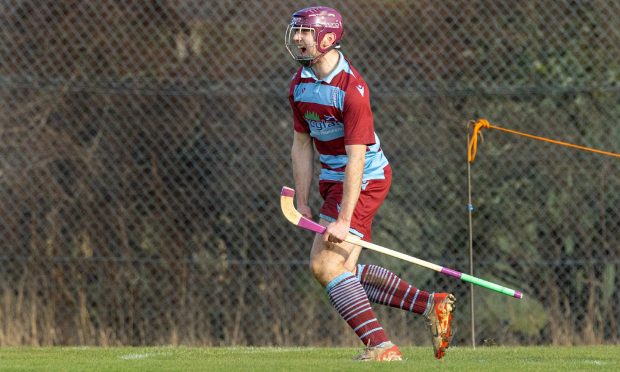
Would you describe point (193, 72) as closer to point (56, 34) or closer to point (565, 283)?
point (56, 34)

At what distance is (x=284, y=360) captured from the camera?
6.72m

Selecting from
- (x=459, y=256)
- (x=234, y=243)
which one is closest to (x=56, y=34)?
(x=234, y=243)

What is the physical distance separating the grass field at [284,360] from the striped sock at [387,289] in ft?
1.00

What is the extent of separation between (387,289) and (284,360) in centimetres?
72

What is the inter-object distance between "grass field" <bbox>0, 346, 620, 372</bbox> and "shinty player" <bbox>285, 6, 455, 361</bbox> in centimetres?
23

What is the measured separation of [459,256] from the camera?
31.3 feet

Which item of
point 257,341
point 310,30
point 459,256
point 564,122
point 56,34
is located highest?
point 310,30

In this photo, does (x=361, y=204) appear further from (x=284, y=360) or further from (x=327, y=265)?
(x=284, y=360)

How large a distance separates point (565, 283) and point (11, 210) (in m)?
4.13

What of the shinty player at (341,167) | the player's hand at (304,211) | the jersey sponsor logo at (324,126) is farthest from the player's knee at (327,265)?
the jersey sponsor logo at (324,126)

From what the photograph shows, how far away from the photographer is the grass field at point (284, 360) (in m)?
6.15

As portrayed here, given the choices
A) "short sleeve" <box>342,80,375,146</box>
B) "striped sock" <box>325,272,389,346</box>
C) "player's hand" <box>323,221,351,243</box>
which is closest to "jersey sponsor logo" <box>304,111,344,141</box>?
"short sleeve" <box>342,80,375,146</box>

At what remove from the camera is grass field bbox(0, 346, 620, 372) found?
6.15 m

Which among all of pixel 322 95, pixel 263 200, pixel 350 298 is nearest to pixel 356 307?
pixel 350 298
